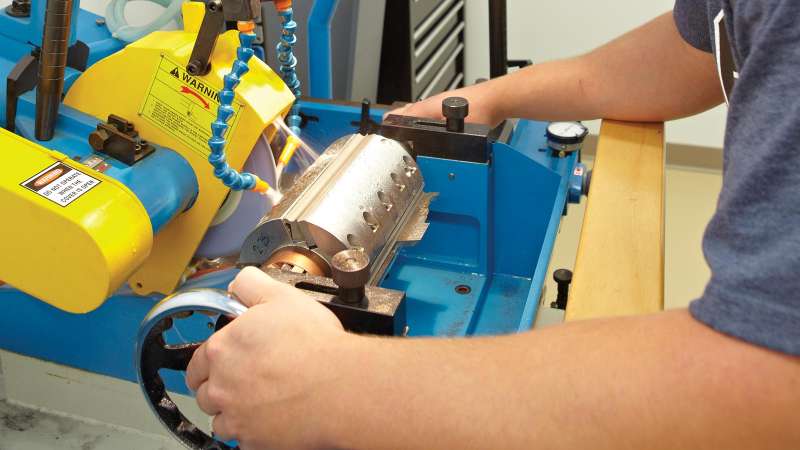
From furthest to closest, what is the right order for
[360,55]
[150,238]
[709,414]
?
[360,55] → [150,238] → [709,414]

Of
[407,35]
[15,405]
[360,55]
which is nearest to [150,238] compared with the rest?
[15,405]

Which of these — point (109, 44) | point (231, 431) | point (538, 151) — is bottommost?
point (231, 431)

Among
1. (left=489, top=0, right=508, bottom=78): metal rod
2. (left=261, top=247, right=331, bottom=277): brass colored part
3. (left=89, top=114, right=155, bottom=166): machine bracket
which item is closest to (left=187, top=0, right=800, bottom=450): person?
(left=261, top=247, right=331, bottom=277): brass colored part

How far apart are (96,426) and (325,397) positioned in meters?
0.75

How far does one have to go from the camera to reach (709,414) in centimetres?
51

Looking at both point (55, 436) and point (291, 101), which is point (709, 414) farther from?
point (55, 436)

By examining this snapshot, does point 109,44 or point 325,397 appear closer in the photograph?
point 325,397

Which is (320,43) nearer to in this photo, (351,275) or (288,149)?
(288,149)

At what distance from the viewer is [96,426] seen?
1.20m

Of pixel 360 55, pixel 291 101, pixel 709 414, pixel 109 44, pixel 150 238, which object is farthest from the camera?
pixel 360 55

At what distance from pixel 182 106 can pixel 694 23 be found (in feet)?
2.18

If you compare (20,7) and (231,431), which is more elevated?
(20,7)

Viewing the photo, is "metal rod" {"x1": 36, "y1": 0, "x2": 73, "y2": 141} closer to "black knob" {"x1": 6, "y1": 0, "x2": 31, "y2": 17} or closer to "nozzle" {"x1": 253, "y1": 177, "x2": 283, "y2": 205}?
"black knob" {"x1": 6, "y1": 0, "x2": 31, "y2": 17}

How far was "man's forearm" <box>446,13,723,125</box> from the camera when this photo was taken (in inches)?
41.8
